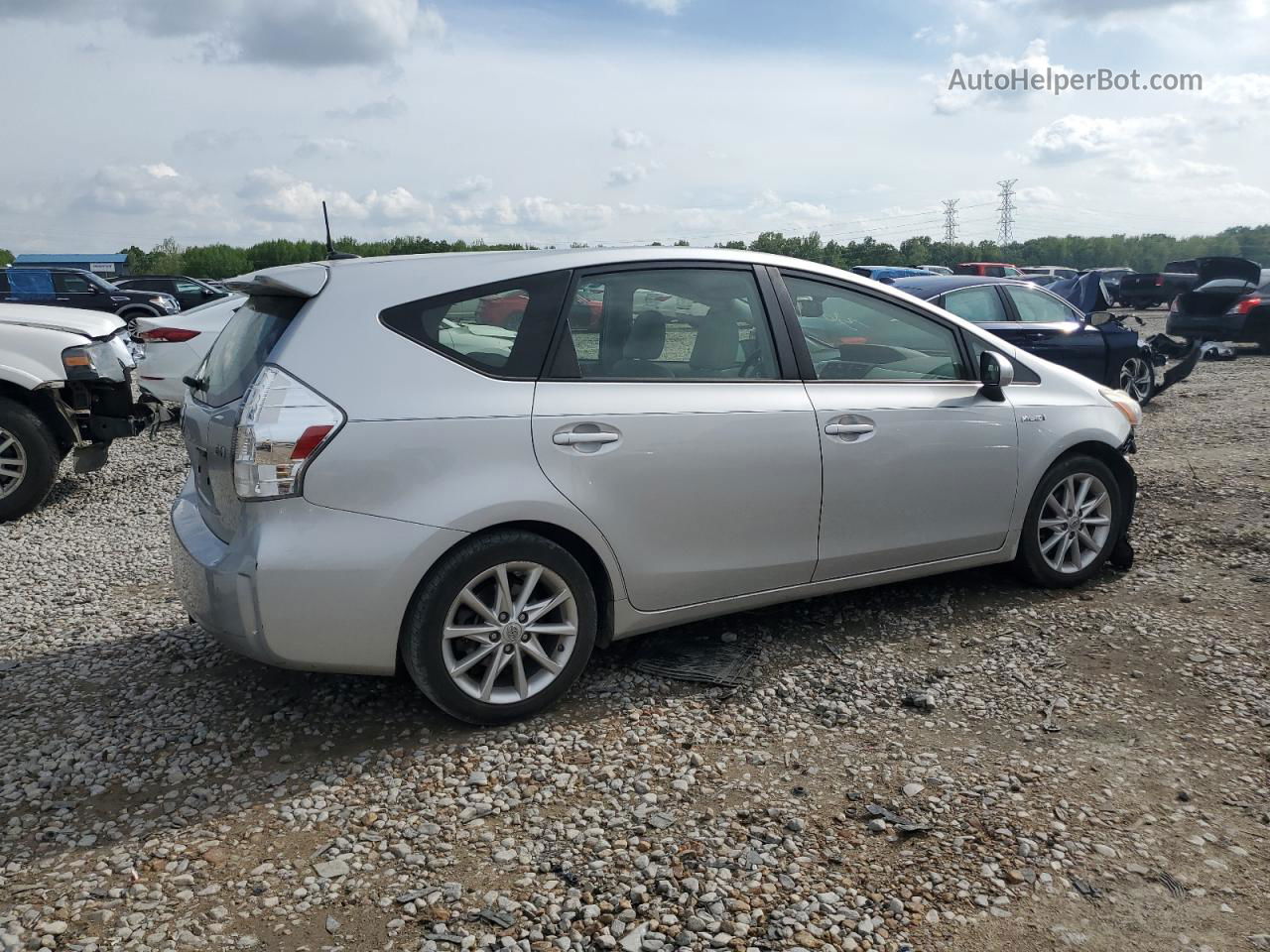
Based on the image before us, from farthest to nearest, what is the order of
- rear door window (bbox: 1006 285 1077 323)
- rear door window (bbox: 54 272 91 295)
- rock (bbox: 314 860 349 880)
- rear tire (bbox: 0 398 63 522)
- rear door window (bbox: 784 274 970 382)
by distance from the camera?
rear door window (bbox: 54 272 91 295) < rear door window (bbox: 1006 285 1077 323) < rear tire (bbox: 0 398 63 522) < rear door window (bbox: 784 274 970 382) < rock (bbox: 314 860 349 880)

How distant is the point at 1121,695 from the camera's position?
407 centimetres

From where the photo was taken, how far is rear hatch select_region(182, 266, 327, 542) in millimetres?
3619

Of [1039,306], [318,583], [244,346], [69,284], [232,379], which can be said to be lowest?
[318,583]

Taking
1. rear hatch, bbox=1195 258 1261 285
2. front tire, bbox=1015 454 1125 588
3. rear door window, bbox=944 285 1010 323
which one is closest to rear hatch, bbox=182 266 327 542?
front tire, bbox=1015 454 1125 588

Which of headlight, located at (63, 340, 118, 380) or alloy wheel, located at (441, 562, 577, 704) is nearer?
alloy wheel, located at (441, 562, 577, 704)

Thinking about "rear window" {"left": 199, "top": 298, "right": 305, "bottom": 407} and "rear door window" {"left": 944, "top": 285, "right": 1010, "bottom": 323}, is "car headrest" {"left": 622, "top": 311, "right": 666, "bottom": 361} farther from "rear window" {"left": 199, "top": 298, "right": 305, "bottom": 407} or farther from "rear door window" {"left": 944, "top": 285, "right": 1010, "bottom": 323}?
"rear door window" {"left": 944, "top": 285, "right": 1010, "bottom": 323}

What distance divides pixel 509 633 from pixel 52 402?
17.7 feet

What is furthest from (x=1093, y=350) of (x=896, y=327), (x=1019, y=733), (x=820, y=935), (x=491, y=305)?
(x=820, y=935)

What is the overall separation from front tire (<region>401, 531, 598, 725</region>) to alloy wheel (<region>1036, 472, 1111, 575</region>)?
2.57m

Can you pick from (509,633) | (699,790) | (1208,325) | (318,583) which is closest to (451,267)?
(318,583)

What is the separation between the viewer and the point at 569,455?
3.77 meters

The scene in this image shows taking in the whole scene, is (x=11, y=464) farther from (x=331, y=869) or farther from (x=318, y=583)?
(x=331, y=869)

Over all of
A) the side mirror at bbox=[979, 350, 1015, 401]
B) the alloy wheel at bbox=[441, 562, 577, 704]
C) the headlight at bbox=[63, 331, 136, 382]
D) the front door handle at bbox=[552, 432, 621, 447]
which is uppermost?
the headlight at bbox=[63, 331, 136, 382]

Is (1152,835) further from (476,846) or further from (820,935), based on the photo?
(476,846)
